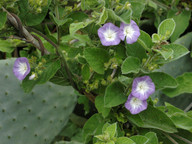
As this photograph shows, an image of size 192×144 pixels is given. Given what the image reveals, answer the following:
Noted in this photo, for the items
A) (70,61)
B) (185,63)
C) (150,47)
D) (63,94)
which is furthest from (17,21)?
(185,63)

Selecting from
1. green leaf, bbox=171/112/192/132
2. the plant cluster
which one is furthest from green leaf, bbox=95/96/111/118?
green leaf, bbox=171/112/192/132

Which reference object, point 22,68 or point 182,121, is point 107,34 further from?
point 182,121

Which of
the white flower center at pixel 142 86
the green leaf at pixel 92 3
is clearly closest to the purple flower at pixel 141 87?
the white flower center at pixel 142 86

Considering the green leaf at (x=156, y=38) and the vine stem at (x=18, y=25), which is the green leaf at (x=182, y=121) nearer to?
the green leaf at (x=156, y=38)

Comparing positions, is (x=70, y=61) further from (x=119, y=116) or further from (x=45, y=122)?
A: (x=45, y=122)

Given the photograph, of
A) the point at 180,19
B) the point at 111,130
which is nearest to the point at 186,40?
the point at 180,19
